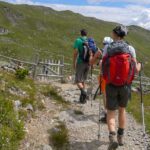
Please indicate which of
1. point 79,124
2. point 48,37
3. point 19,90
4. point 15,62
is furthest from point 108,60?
point 48,37

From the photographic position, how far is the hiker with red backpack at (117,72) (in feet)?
30.0

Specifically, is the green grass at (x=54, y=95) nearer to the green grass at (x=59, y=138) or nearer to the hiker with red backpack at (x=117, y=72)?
the green grass at (x=59, y=138)

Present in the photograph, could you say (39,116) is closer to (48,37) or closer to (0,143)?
(0,143)

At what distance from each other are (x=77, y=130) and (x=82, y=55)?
149 inches

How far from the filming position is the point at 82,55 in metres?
14.8

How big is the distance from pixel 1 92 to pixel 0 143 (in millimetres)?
3067

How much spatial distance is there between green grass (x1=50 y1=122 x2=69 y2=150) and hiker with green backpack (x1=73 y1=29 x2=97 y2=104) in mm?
3721

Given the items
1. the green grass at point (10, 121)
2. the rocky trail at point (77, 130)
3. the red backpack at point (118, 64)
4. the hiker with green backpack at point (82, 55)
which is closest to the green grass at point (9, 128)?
the green grass at point (10, 121)

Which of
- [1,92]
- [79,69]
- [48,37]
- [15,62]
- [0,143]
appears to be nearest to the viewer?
[0,143]

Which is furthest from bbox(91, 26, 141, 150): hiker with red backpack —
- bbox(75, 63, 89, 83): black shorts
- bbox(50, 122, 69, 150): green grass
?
A: bbox(75, 63, 89, 83): black shorts

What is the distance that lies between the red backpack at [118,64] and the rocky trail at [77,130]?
1916mm

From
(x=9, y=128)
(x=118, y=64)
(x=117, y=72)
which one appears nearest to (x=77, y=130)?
(x=9, y=128)

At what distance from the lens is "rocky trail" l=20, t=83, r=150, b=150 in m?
10.3

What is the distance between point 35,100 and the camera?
12.8 meters
